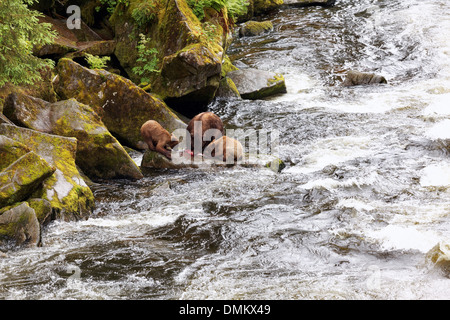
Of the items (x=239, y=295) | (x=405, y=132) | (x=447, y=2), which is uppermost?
(x=447, y=2)

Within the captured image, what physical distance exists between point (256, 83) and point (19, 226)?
32.4 ft

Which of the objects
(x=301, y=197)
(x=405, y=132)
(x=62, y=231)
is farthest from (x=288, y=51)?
(x=62, y=231)

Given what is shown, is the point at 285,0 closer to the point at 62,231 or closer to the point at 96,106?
the point at 96,106

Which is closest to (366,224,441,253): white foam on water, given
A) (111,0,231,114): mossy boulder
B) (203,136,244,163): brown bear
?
(203,136,244,163): brown bear

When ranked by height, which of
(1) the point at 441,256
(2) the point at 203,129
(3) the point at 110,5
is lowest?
(1) the point at 441,256

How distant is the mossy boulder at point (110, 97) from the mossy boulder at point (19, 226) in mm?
4958

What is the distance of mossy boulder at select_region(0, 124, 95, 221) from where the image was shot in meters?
6.98

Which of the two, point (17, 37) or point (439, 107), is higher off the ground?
point (17, 37)

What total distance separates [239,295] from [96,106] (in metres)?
7.22

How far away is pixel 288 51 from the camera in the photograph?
18.5 metres

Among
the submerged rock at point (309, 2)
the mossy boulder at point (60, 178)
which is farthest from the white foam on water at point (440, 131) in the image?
the submerged rock at point (309, 2)

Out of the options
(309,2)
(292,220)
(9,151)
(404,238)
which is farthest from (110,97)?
(309,2)

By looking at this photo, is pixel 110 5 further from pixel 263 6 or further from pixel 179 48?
pixel 263 6

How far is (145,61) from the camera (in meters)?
13.8
